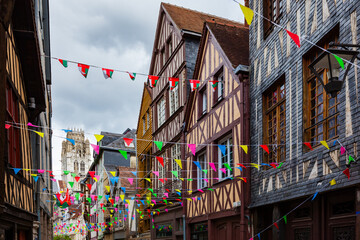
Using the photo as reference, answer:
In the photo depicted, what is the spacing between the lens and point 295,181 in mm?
7715

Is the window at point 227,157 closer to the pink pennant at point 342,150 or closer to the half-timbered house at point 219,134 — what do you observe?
the half-timbered house at point 219,134

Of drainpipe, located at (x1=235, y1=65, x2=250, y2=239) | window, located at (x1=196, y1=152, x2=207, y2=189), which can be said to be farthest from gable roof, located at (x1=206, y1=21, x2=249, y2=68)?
window, located at (x1=196, y1=152, x2=207, y2=189)

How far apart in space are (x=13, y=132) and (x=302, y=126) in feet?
17.3

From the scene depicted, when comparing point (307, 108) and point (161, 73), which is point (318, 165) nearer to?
point (307, 108)

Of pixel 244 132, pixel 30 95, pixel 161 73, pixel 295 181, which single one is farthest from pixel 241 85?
pixel 161 73

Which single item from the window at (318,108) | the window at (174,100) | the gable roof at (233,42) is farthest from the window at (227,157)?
the window at (174,100)

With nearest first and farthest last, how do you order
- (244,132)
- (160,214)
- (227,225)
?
1. (244,132)
2. (227,225)
3. (160,214)

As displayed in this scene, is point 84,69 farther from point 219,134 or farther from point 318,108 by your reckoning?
point 219,134

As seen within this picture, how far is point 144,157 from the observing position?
20.0m

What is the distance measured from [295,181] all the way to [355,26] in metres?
2.92

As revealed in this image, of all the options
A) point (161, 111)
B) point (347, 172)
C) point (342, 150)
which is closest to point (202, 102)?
point (161, 111)

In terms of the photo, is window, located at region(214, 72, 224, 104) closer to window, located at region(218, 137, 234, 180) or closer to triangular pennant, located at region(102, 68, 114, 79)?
window, located at region(218, 137, 234, 180)

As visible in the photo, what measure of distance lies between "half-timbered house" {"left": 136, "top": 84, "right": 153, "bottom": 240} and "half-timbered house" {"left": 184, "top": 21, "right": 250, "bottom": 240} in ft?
17.2

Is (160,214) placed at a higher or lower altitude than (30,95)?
lower
